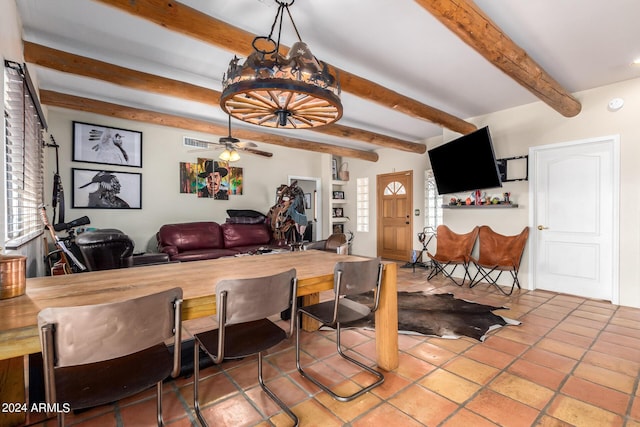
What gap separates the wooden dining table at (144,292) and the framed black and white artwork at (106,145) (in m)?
3.89

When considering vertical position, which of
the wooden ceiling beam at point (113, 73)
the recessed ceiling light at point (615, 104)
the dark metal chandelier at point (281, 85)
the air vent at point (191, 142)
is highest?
the wooden ceiling beam at point (113, 73)

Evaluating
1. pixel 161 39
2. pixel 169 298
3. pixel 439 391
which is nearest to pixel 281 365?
pixel 439 391

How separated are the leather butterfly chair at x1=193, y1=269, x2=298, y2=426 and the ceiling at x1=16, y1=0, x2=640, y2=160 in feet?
6.26

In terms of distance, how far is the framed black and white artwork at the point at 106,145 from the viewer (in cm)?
470

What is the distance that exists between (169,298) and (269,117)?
50.5 inches

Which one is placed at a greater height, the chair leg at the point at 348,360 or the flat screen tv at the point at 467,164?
the flat screen tv at the point at 467,164

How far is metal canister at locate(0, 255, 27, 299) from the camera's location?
4.18 ft

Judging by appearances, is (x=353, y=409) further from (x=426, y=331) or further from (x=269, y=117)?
(x=269, y=117)

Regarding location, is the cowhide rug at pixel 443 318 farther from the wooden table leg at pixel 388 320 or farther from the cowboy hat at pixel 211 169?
the cowboy hat at pixel 211 169

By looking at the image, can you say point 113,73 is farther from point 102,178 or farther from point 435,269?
point 435,269

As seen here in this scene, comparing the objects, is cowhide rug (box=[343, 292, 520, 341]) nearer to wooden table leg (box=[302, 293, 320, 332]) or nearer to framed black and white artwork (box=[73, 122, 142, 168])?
wooden table leg (box=[302, 293, 320, 332])

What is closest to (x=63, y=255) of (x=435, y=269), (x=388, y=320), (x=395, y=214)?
(x=388, y=320)

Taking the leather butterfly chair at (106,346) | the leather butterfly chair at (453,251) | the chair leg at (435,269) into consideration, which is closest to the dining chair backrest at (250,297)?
the leather butterfly chair at (106,346)

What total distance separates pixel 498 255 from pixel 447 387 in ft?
10.6
